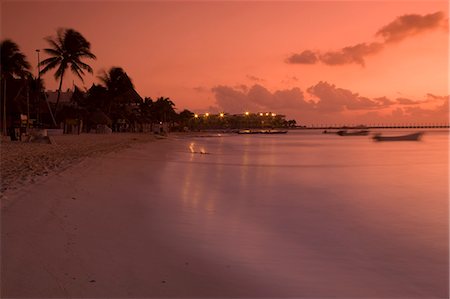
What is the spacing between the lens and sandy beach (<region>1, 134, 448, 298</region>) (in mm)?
3678

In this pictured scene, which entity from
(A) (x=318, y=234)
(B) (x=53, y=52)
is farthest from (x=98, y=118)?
(A) (x=318, y=234)

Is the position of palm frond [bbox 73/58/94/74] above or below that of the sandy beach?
above

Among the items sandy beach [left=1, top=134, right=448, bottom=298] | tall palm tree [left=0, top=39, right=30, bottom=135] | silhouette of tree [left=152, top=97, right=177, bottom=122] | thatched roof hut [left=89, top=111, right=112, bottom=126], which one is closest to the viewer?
sandy beach [left=1, top=134, right=448, bottom=298]

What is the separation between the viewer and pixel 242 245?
17.4ft

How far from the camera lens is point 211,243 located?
5.30 meters

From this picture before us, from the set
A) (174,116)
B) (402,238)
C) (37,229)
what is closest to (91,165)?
(37,229)

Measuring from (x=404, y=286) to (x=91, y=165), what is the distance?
996cm

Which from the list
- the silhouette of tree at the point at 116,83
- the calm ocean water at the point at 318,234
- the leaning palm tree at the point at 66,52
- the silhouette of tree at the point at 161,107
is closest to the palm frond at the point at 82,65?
the leaning palm tree at the point at 66,52

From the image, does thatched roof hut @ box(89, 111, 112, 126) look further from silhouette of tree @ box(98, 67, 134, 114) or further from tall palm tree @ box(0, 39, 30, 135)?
tall palm tree @ box(0, 39, 30, 135)

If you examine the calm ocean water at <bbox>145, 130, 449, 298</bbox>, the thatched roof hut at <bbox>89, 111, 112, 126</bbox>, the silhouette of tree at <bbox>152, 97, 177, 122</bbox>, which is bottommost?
the calm ocean water at <bbox>145, 130, 449, 298</bbox>

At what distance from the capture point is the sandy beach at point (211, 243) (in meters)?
3.68

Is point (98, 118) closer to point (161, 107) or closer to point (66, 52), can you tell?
point (66, 52)

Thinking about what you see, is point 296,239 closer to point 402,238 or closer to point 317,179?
point 402,238

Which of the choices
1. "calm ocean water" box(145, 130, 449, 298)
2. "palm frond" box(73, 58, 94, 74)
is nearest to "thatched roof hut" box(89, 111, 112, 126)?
"palm frond" box(73, 58, 94, 74)
